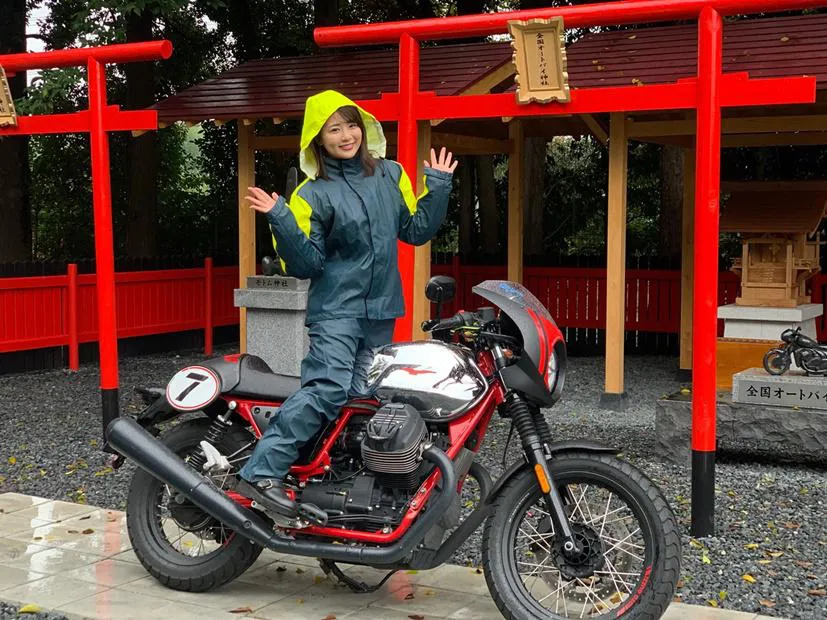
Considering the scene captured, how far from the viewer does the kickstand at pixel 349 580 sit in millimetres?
4605

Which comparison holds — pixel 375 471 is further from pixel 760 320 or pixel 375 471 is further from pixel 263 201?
pixel 760 320

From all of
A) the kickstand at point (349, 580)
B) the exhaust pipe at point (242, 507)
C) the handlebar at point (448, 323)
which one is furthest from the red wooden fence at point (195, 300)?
the handlebar at point (448, 323)

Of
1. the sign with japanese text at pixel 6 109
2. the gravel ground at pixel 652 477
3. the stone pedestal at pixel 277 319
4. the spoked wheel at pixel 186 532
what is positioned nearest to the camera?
the spoked wheel at pixel 186 532

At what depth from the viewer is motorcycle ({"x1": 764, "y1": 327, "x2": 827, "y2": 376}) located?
25.2 feet

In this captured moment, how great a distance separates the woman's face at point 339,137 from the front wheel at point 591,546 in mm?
1486

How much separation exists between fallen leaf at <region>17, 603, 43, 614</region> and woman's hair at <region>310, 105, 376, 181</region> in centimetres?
210

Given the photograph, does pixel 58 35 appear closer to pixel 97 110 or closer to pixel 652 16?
pixel 97 110

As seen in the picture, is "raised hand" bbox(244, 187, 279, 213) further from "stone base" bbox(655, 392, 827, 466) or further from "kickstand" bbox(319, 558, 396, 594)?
"stone base" bbox(655, 392, 827, 466)

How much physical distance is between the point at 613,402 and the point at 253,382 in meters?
6.11

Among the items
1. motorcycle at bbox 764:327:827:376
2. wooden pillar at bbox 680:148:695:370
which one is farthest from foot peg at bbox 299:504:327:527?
wooden pillar at bbox 680:148:695:370

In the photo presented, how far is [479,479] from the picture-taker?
457cm

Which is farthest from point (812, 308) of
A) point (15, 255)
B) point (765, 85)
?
point (15, 255)

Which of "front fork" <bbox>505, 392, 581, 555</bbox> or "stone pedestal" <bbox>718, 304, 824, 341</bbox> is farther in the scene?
"stone pedestal" <bbox>718, 304, 824, 341</bbox>

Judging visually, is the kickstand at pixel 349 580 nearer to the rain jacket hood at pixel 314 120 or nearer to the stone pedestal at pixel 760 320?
the rain jacket hood at pixel 314 120
